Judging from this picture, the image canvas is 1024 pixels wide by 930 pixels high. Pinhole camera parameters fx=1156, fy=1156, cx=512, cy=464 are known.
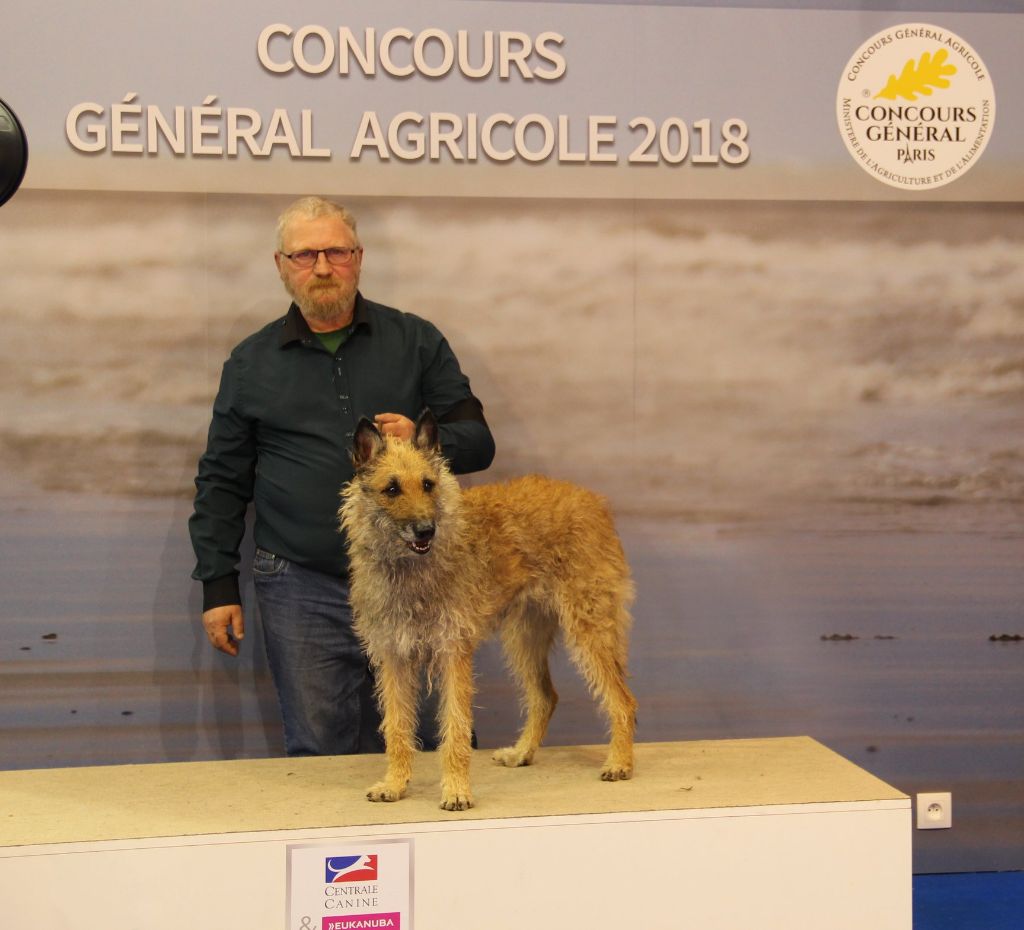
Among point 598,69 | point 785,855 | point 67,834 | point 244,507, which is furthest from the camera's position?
point 598,69

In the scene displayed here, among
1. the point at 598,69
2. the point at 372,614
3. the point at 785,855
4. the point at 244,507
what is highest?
the point at 598,69

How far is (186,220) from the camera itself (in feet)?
12.8

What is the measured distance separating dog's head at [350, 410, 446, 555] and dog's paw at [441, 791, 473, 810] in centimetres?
59

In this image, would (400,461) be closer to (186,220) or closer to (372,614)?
(372,614)

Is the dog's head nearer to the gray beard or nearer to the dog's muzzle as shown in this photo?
the dog's muzzle

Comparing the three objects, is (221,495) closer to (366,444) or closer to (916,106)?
(366,444)

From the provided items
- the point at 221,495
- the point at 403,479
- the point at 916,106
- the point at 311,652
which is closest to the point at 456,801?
the point at 403,479

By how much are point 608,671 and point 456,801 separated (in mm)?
580

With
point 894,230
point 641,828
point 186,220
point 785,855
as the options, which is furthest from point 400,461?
point 894,230

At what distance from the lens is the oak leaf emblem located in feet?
13.6

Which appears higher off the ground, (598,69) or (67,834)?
(598,69)

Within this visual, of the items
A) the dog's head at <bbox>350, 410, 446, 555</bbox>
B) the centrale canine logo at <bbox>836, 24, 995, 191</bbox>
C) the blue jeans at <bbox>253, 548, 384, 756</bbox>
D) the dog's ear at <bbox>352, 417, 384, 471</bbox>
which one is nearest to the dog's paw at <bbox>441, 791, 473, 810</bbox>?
the dog's head at <bbox>350, 410, 446, 555</bbox>

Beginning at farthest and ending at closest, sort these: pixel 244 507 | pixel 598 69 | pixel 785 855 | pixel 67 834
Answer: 1. pixel 598 69
2. pixel 244 507
3. pixel 785 855
4. pixel 67 834

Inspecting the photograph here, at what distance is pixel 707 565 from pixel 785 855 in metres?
1.47
